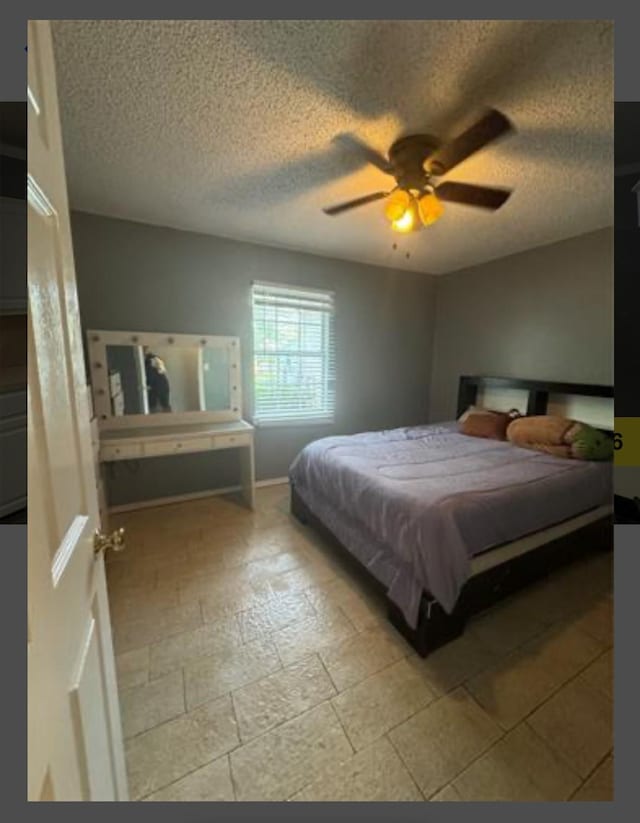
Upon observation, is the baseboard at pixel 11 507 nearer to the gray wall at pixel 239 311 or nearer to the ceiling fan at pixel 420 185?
the ceiling fan at pixel 420 185

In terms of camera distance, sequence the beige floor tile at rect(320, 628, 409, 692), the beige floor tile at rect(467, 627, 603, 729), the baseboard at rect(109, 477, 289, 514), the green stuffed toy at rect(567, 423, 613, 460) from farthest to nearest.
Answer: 1. the baseboard at rect(109, 477, 289, 514)
2. the green stuffed toy at rect(567, 423, 613, 460)
3. the beige floor tile at rect(320, 628, 409, 692)
4. the beige floor tile at rect(467, 627, 603, 729)

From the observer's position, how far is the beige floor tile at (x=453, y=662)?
1.40 meters

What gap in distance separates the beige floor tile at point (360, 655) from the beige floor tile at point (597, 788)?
2.19ft

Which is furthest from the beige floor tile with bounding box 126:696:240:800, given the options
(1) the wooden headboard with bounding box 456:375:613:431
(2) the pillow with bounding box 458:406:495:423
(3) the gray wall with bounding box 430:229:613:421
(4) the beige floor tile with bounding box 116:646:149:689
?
(3) the gray wall with bounding box 430:229:613:421

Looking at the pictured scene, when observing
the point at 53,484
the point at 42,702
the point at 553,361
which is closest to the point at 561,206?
the point at 553,361

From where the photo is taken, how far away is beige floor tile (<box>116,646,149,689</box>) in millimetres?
1383

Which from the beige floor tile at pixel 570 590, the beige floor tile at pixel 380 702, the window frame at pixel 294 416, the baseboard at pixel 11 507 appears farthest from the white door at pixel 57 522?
the window frame at pixel 294 416

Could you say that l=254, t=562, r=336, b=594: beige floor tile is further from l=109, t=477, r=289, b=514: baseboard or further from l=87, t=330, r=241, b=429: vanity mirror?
l=87, t=330, r=241, b=429: vanity mirror

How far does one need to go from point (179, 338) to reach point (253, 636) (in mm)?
Answer: 2302

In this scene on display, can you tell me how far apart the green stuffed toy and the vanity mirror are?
9.07 ft

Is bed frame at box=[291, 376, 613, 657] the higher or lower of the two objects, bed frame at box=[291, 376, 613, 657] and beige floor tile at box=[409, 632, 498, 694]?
the higher

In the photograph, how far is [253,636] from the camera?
1.62 metres

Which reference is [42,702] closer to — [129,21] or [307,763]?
[307,763]

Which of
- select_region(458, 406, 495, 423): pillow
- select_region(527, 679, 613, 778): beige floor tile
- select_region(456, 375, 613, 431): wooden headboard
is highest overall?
select_region(456, 375, 613, 431): wooden headboard
